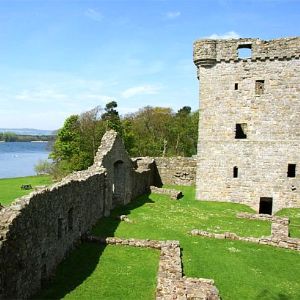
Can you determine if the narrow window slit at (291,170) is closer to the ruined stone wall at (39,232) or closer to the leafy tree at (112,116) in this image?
the ruined stone wall at (39,232)

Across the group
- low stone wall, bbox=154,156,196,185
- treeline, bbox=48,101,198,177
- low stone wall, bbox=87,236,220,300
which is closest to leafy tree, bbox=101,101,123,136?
treeline, bbox=48,101,198,177

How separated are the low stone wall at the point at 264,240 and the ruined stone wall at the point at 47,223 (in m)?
5.59

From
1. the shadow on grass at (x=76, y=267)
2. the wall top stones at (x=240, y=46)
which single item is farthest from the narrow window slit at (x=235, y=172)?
the shadow on grass at (x=76, y=267)

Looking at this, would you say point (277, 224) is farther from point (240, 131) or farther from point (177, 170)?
point (177, 170)

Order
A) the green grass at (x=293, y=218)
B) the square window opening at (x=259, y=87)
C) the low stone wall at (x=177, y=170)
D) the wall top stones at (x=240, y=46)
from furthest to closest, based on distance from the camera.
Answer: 1. the low stone wall at (x=177, y=170)
2. the square window opening at (x=259, y=87)
3. the wall top stones at (x=240, y=46)
4. the green grass at (x=293, y=218)

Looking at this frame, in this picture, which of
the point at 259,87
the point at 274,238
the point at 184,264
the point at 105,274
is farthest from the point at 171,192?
the point at 105,274

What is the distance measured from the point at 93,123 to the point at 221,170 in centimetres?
3135

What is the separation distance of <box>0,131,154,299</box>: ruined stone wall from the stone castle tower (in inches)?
328

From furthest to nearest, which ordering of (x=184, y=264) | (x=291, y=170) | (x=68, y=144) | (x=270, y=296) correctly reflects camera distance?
(x=68, y=144) → (x=291, y=170) → (x=184, y=264) → (x=270, y=296)

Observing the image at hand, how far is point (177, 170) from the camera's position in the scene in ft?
125

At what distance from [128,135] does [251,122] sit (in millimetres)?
33833

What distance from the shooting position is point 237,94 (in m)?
28.5

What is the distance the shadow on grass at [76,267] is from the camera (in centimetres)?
1228

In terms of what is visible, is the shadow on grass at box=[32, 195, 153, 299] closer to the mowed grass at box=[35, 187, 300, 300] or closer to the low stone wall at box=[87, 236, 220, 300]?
the mowed grass at box=[35, 187, 300, 300]
